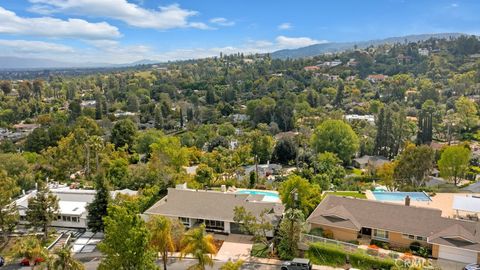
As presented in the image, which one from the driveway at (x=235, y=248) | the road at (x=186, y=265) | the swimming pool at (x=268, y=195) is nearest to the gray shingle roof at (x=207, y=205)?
the driveway at (x=235, y=248)

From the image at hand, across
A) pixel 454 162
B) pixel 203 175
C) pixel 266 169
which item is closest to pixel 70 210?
pixel 203 175

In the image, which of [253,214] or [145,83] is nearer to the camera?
[253,214]

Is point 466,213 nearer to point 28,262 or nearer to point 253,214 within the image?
point 253,214

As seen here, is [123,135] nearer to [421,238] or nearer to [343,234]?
[343,234]

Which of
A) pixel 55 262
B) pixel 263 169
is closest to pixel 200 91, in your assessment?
pixel 263 169

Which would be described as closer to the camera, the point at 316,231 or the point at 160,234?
the point at 160,234

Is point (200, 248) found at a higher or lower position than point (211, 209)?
higher
